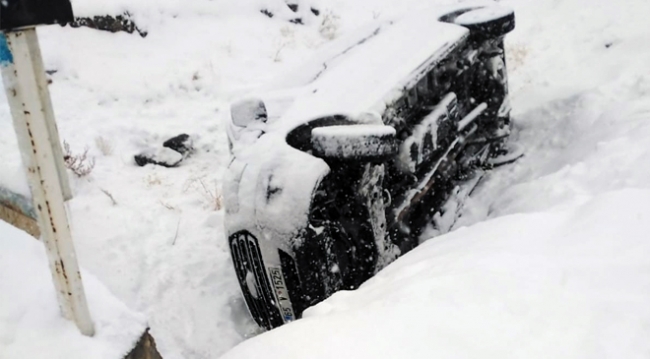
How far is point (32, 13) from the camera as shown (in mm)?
1792

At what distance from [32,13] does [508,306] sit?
170cm

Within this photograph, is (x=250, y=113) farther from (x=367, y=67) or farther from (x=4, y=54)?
(x=4, y=54)

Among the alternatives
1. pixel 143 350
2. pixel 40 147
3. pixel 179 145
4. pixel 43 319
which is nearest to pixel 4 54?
pixel 40 147

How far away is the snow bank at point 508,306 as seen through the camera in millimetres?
1811

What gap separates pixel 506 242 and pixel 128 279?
8.70ft

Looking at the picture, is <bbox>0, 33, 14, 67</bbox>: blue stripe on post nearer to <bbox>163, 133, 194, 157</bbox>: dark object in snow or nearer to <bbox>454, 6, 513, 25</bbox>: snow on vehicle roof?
<bbox>454, 6, 513, 25</bbox>: snow on vehicle roof

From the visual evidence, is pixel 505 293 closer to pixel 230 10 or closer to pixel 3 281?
pixel 3 281

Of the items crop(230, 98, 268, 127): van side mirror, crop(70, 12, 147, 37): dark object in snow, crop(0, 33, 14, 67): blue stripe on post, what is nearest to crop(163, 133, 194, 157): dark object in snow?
crop(230, 98, 268, 127): van side mirror

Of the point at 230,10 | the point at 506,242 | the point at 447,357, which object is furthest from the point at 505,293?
the point at 230,10

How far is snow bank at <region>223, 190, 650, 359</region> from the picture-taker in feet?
5.94

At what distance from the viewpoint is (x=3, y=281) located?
2.35m

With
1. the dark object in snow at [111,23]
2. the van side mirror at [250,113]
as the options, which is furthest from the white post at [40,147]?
the dark object in snow at [111,23]

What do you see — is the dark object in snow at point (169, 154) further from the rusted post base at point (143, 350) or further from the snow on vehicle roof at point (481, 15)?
the rusted post base at point (143, 350)

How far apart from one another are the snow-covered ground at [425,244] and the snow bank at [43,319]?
0.27ft
